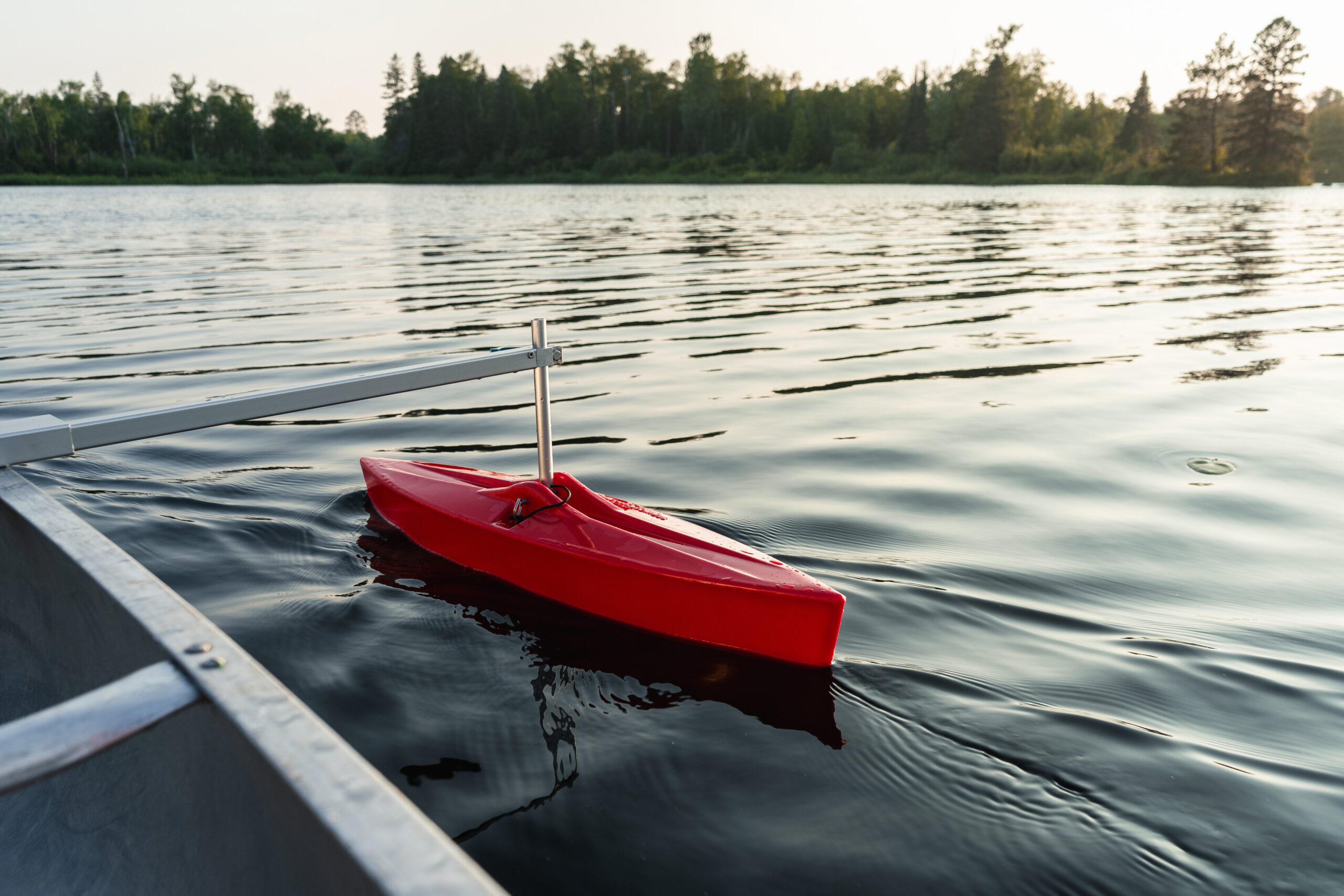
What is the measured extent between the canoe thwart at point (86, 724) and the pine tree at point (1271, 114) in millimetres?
86281

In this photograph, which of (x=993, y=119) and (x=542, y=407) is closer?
(x=542, y=407)

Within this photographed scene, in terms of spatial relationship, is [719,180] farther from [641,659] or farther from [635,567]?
[641,659]

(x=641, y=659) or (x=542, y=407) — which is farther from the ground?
(x=542, y=407)

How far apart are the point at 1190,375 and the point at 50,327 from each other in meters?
14.4

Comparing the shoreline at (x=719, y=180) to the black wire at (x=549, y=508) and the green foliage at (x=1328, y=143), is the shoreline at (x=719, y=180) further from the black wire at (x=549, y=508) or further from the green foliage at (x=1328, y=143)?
the black wire at (x=549, y=508)

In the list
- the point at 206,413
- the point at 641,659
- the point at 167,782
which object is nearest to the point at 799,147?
the point at 641,659

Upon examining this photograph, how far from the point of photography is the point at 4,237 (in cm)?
2506

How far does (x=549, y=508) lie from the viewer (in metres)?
3.94

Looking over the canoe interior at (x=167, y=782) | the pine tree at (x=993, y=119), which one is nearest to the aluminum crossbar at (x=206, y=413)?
the canoe interior at (x=167, y=782)

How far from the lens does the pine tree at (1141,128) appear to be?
87938 millimetres

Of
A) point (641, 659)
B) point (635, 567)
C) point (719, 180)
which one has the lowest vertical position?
point (641, 659)

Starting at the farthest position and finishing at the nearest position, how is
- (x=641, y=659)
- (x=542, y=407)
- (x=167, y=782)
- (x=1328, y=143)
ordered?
1. (x=1328, y=143)
2. (x=542, y=407)
3. (x=641, y=659)
4. (x=167, y=782)

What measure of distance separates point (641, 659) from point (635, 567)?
39cm

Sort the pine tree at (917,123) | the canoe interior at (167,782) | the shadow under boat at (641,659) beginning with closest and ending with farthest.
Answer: the canoe interior at (167,782), the shadow under boat at (641,659), the pine tree at (917,123)
